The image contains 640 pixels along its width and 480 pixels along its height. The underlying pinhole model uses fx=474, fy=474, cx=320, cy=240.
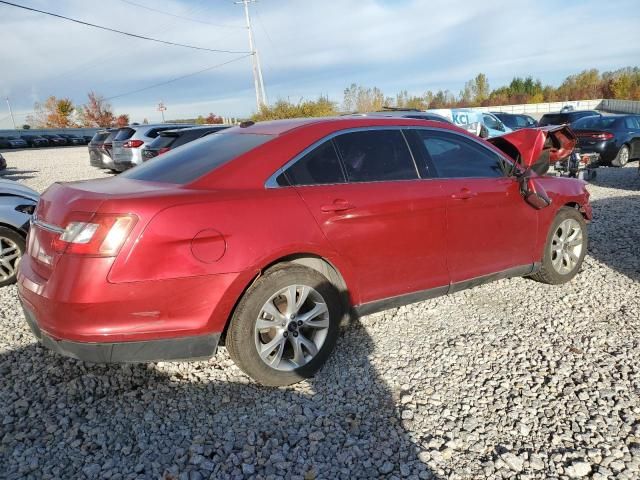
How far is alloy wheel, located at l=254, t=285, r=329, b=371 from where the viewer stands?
2832 millimetres

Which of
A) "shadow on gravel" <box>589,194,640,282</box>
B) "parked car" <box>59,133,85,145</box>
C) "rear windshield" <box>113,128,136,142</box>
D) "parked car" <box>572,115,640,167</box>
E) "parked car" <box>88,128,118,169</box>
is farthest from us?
"parked car" <box>59,133,85,145</box>

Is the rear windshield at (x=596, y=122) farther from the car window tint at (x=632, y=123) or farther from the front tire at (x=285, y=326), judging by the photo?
the front tire at (x=285, y=326)

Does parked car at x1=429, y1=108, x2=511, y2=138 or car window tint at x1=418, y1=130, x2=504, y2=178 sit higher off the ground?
car window tint at x1=418, y1=130, x2=504, y2=178

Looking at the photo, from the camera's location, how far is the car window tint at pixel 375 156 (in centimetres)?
321

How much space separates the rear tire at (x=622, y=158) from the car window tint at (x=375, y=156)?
11472mm

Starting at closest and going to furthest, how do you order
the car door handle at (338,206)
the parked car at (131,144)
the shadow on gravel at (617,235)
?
the car door handle at (338,206) → the shadow on gravel at (617,235) → the parked car at (131,144)

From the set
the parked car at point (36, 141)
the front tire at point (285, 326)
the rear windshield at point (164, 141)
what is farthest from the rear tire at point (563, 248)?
the parked car at point (36, 141)

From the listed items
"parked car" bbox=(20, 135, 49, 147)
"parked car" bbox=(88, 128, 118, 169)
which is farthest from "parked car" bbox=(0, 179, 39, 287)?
"parked car" bbox=(20, 135, 49, 147)

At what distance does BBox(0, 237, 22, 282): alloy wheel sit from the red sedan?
8.02ft

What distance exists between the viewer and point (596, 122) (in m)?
12.7

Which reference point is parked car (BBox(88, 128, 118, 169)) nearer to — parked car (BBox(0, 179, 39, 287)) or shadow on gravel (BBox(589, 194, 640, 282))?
parked car (BBox(0, 179, 39, 287))

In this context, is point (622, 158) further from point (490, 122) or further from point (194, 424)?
point (194, 424)

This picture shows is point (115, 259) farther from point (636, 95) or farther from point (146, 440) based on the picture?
point (636, 95)

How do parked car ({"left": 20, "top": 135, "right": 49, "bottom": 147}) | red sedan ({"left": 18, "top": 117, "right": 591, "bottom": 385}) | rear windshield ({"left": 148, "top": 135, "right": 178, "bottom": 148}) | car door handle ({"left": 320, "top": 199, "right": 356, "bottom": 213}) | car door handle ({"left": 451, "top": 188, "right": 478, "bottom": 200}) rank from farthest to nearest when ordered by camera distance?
1. parked car ({"left": 20, "top": 135, "right": 49, "bottom": 147})
2. rear windshield ({"left": 148, "top": 135, "right": 178, "bottom": 148})
3. car door handle ({"left": 451, "top": 188, "right": 478, "bottom": 200})
4. car door handle ({"left": 320, "top": 199, "right": 356, "bottom": 213})
5. red sedan ({"left": 18, "top": 117, "right": 591, "bottom": 385})
